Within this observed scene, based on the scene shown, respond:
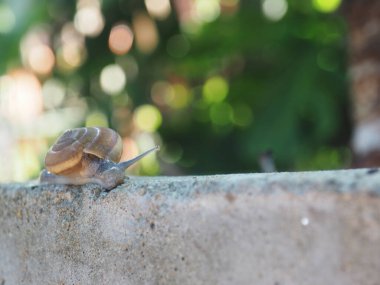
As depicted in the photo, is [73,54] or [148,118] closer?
[73,54]

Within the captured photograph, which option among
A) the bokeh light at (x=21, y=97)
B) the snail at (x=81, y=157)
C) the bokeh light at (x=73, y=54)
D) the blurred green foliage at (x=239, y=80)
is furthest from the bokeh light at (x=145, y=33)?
the snail at (x=81, y=157)

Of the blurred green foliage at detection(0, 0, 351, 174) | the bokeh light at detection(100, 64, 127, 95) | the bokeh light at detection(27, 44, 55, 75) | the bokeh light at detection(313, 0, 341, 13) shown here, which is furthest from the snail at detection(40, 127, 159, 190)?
the bokeh light at detection(27, 44, 55, 75)

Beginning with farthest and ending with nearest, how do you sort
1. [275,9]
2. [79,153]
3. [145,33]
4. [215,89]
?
1. [215,89]
2. [145,33]
3. [275,9]
4. [79,153]

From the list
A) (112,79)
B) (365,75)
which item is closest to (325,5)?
(112,79)

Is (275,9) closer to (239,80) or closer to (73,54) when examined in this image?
(239,80)

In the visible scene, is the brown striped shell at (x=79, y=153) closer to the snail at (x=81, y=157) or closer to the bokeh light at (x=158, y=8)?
the snail at (x=81, y=157)

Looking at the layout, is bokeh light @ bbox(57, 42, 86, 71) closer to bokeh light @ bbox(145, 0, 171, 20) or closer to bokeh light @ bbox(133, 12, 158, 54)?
bokeh light @ bbox(133, 12, 158, 54)
